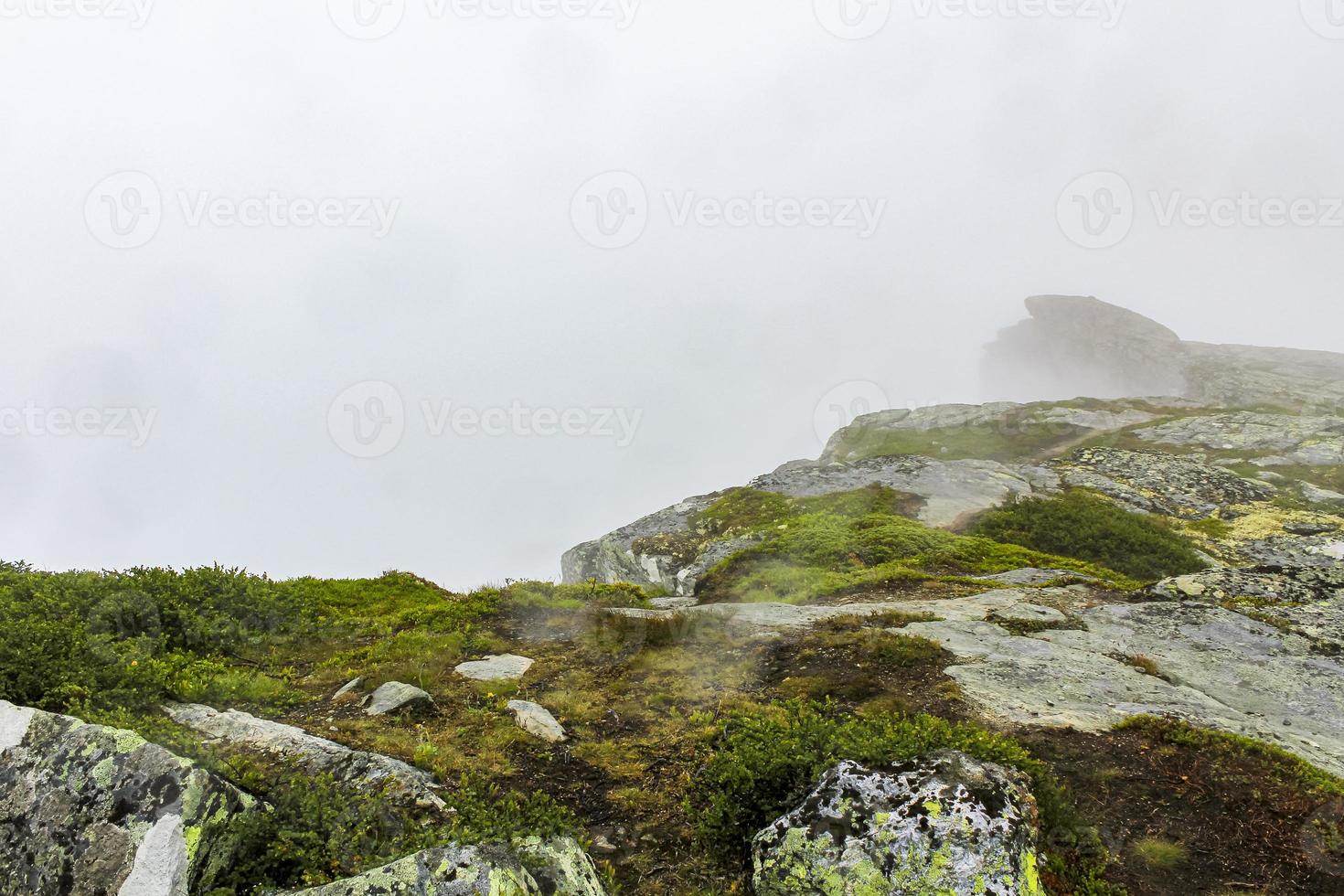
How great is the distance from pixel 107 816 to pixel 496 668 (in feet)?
23.9

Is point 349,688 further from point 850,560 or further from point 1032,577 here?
point 1032,577

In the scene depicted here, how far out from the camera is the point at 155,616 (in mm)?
13180

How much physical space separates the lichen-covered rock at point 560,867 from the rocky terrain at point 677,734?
3 centimetres

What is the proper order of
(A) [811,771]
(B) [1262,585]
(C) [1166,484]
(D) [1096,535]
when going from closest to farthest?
1. (A) [811,771]
2. (B) [1262,585]
3. (D) [1096,535]
4. (C) [1166,484]

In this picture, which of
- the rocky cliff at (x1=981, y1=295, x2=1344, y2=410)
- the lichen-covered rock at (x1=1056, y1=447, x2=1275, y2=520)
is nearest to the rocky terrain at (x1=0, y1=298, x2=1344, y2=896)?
the lichen-covered rock at (x1=1056, y1=447, x2=1275, y2=520)

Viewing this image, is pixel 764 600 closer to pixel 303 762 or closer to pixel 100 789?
pixel 303 762

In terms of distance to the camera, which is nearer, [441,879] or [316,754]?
[441,879]

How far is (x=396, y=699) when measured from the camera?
10.9 metres

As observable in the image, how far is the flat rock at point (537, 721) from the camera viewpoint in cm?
1054

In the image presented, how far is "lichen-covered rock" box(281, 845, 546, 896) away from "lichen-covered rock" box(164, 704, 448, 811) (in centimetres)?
159

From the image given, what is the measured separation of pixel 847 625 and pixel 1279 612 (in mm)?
10536

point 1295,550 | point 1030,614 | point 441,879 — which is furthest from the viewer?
point 1295,550

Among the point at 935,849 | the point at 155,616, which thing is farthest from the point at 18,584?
the point at 935,849

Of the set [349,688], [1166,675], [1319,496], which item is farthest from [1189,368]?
[349,688]
